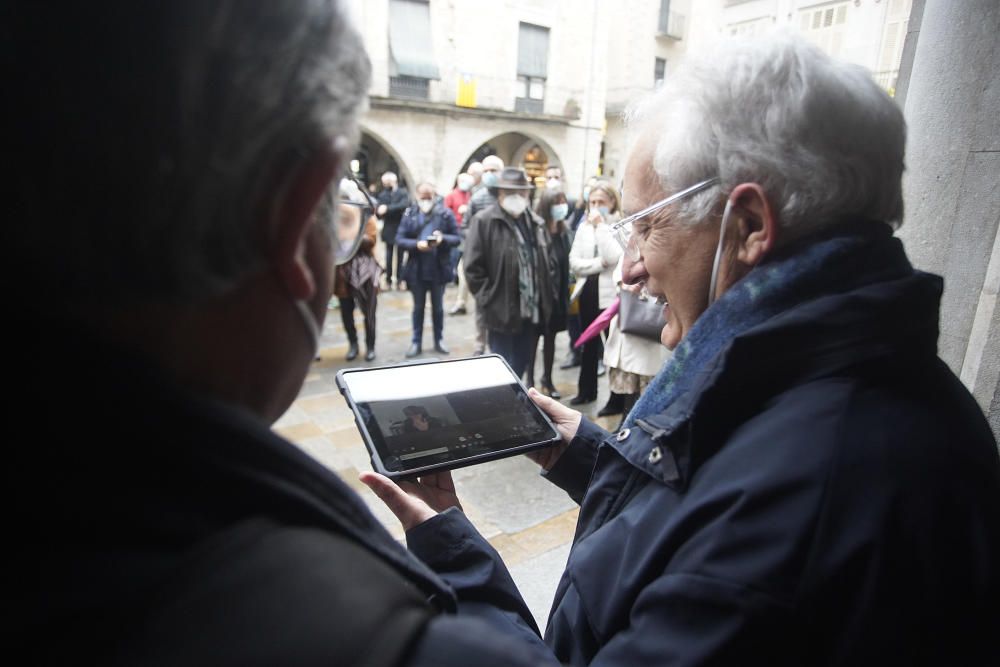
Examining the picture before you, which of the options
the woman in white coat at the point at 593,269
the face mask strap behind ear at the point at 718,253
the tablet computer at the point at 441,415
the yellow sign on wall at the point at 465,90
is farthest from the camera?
the yellow sign on wall at the point at 465,90

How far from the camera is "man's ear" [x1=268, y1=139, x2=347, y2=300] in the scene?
523mm

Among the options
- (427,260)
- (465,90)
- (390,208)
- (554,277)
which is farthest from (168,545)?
(465,90)

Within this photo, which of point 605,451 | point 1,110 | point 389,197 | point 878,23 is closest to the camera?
point 1,110

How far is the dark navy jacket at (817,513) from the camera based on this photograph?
2.67ft

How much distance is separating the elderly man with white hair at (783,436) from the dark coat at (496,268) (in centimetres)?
349

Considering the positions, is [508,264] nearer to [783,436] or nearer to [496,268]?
[496,268]

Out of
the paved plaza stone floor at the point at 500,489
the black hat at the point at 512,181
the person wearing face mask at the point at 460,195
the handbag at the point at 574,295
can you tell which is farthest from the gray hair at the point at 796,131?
the person wearing face mask at the point at 460,195

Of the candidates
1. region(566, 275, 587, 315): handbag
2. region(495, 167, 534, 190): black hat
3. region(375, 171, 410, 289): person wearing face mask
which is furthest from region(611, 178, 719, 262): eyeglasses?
region(375, 171, 410, 289): person wearing face mask

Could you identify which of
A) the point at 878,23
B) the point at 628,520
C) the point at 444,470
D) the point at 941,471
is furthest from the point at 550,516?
the point at 878,23

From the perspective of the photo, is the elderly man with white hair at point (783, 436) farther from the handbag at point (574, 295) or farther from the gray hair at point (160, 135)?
the handbag at point (574, 295)

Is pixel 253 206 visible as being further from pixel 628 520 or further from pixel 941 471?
pixel 941 471

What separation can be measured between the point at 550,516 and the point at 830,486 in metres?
2.70

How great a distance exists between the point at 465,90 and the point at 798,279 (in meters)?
17.9

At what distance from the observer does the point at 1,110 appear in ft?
1.36
